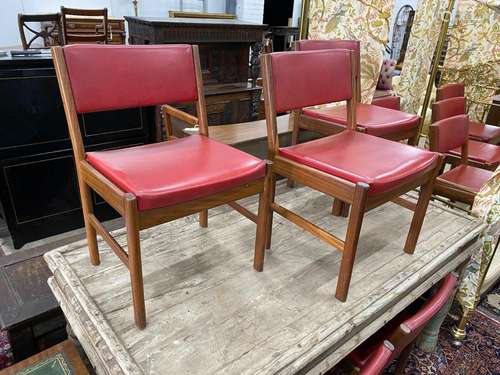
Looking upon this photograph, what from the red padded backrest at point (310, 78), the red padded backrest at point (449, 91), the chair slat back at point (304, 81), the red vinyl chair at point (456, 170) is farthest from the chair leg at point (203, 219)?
the red padded backrest at point (449, 91)

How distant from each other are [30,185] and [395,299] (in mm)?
2336

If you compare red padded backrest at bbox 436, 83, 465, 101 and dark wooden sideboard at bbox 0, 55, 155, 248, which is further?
red padded backrest at bbox 436, 83, 465, 101

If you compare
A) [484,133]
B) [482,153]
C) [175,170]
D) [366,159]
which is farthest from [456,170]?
[175,170]

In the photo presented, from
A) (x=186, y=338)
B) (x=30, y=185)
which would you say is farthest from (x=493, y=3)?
(x=30, y=185)

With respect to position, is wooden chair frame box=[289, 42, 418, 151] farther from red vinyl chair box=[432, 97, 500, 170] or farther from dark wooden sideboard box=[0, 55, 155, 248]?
dark wooden sideboard box=[0, 55, 155, 248]

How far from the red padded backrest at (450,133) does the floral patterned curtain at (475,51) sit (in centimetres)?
130

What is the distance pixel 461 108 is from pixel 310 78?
1715 mm

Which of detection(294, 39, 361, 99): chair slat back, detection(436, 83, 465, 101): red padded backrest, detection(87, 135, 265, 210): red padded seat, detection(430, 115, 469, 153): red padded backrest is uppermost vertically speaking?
detection(294, 39, 361, 99): chair slat back

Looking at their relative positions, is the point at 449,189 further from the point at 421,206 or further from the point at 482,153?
the point at 482,153

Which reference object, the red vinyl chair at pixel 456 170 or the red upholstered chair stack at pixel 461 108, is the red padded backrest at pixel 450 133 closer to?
the red vinyl chair at pixel 456 170

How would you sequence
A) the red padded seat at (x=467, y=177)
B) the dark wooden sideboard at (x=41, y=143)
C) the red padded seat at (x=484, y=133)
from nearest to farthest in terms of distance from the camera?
1. the red padded seat at (x=467, y=177)
2. the dark wooden sideboard at (x=41, y=143)
3. the red padded seat at (x=484, y=133)

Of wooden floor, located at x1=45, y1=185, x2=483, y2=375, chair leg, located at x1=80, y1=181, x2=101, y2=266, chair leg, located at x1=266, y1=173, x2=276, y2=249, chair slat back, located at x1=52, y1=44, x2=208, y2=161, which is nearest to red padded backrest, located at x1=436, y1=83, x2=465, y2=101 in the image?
wooden floor, located at x1=45, y1=185, x2=483, y2=375

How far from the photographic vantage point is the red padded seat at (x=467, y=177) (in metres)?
1.95

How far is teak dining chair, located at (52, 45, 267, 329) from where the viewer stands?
0.93 m
